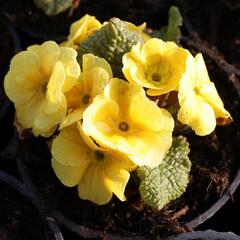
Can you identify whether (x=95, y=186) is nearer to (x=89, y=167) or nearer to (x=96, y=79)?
(x=89, y=167)

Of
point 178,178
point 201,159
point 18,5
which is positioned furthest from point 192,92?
point 18,5

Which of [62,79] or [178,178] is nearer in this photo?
[62,79]

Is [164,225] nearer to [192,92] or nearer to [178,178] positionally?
[178,178]

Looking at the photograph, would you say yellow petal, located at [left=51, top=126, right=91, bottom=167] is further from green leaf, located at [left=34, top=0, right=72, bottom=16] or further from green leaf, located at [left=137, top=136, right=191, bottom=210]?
green leaf, located at [left=34, top=0, right=72, bottom=16]

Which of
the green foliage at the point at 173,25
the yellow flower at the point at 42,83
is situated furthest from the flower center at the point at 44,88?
the green foliage at the point at 173,25

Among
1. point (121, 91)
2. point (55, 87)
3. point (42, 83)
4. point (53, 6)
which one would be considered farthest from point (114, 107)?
point (53, 6)

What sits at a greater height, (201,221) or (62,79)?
(62,79)
